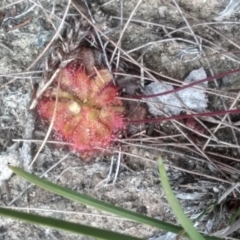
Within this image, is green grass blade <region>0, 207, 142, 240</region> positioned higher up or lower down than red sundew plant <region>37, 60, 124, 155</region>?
higher up

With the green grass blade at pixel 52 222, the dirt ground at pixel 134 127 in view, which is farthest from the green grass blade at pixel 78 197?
the dirt ground at pixel 134 127

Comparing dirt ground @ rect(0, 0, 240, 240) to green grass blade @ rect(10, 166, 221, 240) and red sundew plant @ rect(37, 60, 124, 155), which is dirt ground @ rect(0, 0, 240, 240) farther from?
green grass blade @ rect(10, 166, 221, 240)

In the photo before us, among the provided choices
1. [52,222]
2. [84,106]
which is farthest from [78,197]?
[84,106]

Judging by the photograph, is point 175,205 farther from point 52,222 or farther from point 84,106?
point 84,106

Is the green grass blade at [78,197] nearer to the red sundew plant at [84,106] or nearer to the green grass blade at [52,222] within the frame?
the green grass blade at [52,222]

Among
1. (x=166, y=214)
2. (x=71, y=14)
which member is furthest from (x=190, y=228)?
(x=71, y=14)

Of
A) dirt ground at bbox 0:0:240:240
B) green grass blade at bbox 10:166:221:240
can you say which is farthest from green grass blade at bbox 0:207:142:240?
dirt ground at bbox 0:0:240:240

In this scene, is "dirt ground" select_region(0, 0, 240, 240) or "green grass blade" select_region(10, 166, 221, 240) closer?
"green grass blade" select_region(10, 166, 221, 240)
